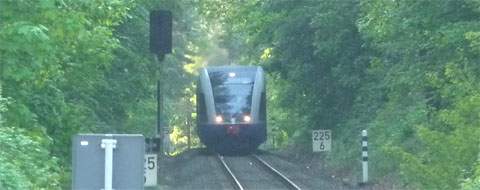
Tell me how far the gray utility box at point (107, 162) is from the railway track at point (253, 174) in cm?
1475

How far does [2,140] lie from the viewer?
13.9 meters

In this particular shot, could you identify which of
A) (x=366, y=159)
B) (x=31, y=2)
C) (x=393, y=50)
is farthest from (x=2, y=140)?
(x=393, y=50)

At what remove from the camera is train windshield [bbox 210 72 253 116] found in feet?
124

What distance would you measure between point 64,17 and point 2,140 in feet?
12.1

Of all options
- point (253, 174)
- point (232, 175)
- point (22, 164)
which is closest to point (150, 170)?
point (22, 164)

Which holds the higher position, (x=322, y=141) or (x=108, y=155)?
(x=322, y=141)

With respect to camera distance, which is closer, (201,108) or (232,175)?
(232,175)

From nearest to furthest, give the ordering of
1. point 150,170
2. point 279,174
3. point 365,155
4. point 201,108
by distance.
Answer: point 150,170 → point 365,155 → point 279,174 → point 201,108

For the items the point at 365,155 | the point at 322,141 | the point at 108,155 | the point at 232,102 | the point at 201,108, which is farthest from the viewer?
the point at 201,108

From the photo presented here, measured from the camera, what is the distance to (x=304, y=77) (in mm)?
37750

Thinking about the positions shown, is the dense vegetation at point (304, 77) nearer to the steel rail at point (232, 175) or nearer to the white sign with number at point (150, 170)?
the white sign with number at point (150, 170)

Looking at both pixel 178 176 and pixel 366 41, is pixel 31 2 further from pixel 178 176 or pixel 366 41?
pixel 366 41

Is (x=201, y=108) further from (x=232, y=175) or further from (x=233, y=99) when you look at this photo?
(x=232, y=175)

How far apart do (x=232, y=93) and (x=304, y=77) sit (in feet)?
7.30
